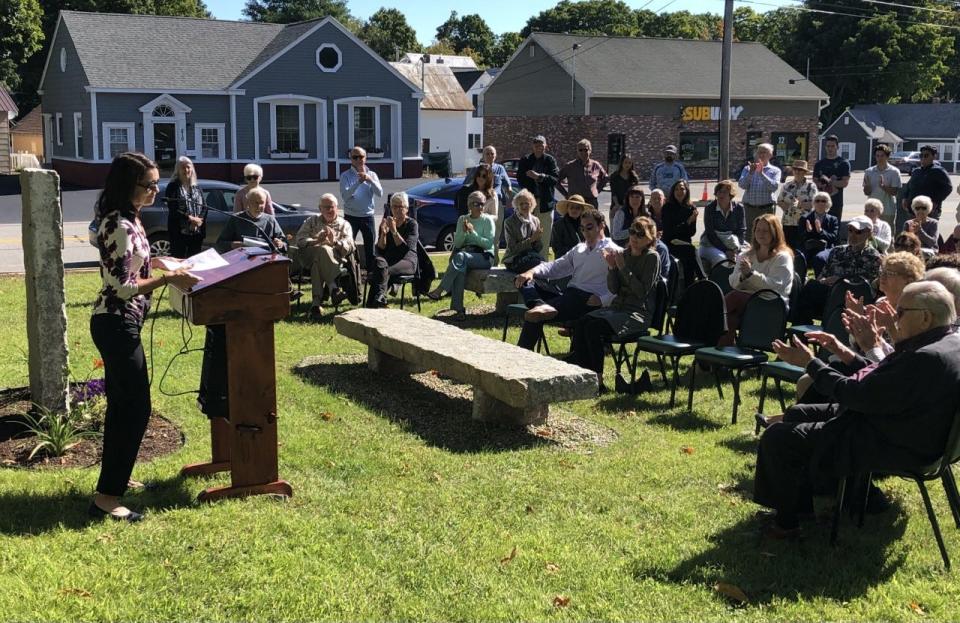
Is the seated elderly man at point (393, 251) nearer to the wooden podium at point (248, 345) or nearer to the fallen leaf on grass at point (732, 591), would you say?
the wooden podium at point (248, 345)

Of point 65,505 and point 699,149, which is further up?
point 699,149

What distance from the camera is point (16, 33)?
41875 mm

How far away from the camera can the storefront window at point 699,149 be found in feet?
172

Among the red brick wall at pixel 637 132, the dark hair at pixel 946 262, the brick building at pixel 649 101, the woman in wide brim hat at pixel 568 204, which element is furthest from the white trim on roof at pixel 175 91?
the dark hair at pixel 946 262

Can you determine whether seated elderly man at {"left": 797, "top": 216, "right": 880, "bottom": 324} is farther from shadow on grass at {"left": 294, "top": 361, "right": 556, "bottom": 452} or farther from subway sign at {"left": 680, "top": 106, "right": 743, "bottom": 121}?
subway sign at {"left": 680, "top": 106, "right": 743, "bottom": 121}

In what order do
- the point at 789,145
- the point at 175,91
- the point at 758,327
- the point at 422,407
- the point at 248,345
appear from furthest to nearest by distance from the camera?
the point at 789,145 < the point at 175,91 < the point at 758,327 < the point at 422,407 < the point at 248,345

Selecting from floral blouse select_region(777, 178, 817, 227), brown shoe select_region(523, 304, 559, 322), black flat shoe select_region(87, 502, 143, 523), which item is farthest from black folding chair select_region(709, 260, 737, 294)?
black flat shoe select_region(87, 502, 143, 523)

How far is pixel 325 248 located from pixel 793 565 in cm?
798

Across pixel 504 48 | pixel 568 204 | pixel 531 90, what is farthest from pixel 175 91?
pixel 504 48

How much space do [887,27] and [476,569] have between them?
249 feet

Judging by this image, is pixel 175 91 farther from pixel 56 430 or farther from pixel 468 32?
pixel 468 32

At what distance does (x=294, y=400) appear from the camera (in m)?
8.08

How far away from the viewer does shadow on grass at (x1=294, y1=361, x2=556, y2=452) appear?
7135mm

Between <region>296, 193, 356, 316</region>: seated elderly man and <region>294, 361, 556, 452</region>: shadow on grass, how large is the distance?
2558 millimetres
